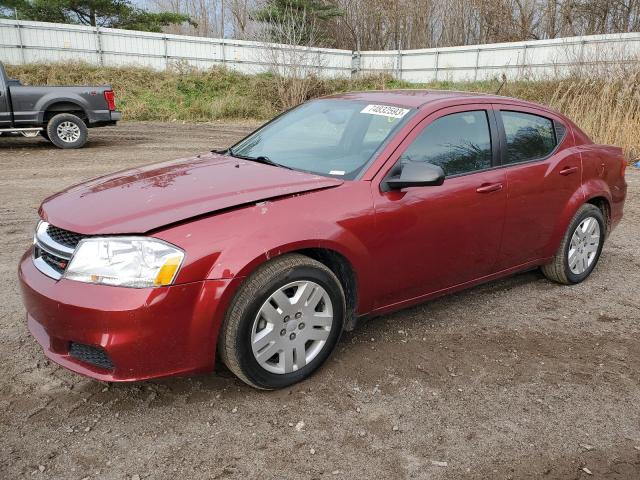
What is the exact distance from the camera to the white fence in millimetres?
21531

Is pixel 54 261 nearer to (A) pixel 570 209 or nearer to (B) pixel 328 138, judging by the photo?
(B) pixel 328 138

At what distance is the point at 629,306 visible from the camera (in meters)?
4.26

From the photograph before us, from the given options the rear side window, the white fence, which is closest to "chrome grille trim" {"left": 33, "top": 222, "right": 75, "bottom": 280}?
the rear side window

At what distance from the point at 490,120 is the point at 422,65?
26.2m

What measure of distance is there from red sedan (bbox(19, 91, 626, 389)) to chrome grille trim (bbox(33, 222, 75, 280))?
2cm

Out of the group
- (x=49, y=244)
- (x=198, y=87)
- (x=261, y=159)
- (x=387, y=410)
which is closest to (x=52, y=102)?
(x=261, y=159)

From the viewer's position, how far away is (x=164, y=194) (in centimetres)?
291

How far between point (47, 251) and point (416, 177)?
2.03m

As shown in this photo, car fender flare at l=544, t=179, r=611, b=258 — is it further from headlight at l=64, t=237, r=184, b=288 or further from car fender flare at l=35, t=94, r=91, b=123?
car fender flare at l=35, t=94, r=91, b=123

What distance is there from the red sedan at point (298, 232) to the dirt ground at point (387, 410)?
0.28m

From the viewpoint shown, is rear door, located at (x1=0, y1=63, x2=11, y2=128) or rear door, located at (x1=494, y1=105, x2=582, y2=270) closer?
rear door, located at (x1=494, y1=105, x2=582, y2=270)

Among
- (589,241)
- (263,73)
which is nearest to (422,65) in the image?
(263,73)

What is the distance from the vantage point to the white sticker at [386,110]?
353cm

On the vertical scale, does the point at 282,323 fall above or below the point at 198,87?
below
